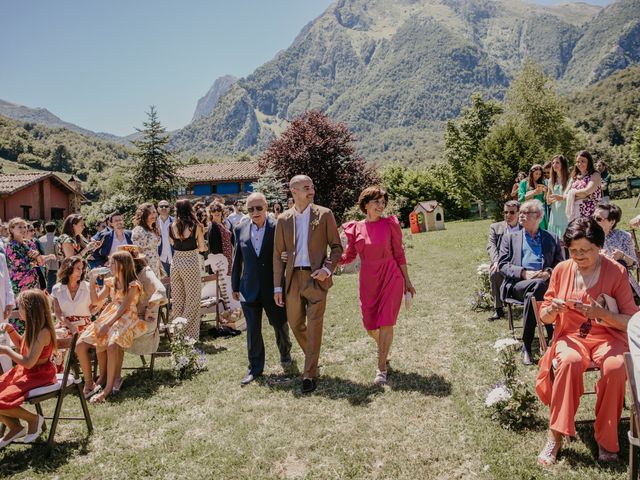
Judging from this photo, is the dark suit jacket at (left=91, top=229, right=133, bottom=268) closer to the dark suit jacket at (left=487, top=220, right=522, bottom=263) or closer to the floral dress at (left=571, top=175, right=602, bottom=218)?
the dark suit jacket at (left=487, top=220, right=522, bottom=263)

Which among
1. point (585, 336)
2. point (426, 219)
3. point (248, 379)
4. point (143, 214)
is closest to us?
point (585, 336)

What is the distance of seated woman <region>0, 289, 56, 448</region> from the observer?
4246mm

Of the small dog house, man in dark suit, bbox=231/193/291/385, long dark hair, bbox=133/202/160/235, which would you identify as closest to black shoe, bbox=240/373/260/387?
man in dark suit, bbox=231/193/291/385

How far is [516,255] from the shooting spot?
6.14 m

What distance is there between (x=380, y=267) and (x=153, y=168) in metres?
26.8

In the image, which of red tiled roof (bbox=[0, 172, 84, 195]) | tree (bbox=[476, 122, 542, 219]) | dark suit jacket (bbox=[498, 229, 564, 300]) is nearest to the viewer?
dark suit jacket (bbox=[498, 229, 564, 300])

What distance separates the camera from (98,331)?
571 centimetres

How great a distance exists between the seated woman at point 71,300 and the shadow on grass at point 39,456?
205 cm

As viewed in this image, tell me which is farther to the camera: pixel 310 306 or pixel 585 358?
pixel 310 306

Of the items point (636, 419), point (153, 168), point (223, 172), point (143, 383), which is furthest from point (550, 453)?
point (223, 172)

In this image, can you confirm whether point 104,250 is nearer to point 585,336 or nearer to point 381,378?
point 381,378

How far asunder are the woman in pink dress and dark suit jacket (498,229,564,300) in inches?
59.8

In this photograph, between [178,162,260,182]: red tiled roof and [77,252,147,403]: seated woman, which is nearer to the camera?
[77,252,147,403]: seated woman

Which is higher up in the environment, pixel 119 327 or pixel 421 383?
pixel 119 327
